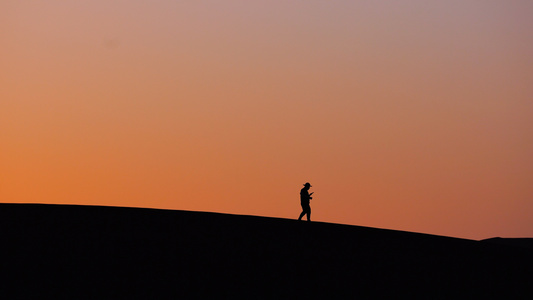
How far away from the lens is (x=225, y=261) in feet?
63.4

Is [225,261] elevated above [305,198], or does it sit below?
below

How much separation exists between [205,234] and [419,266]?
6.64 metres

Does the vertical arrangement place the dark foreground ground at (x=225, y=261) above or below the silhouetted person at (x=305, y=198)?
below

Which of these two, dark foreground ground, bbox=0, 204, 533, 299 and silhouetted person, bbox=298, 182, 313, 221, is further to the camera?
silhouetted person, bbox=298, 182, 313, 221

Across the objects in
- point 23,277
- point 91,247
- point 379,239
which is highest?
point 379,239

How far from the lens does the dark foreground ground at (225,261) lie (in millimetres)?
16562

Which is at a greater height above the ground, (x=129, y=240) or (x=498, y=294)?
(x=129, y=240)

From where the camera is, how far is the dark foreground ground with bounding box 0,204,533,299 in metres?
16.6

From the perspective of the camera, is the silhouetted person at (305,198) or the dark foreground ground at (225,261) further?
the silhouetted person at (305,198)

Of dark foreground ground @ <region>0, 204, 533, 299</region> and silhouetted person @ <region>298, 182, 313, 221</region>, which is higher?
silhouetted person @ <region>298, 182, 313, 221</region>

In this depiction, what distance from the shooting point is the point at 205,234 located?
22.9 meters

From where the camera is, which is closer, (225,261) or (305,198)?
(225,261)

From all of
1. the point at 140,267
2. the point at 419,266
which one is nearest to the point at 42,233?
the point at 140,267

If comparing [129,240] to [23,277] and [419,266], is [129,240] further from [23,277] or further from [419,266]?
[419,266]
